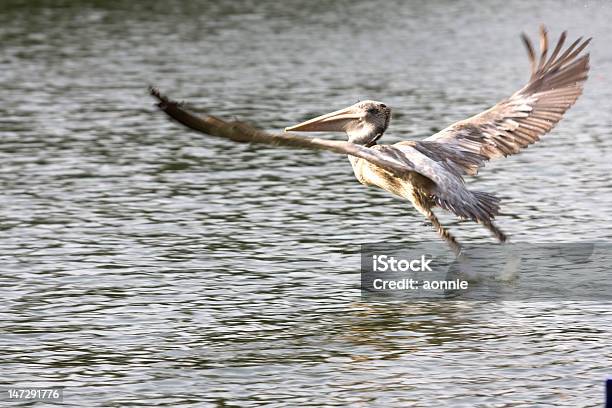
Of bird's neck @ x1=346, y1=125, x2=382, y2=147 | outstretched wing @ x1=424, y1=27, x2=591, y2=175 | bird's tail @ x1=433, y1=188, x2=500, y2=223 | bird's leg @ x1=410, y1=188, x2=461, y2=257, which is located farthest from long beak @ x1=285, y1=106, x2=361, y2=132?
bird's tail @ x1=433, y1=188, x2=500, y2=223

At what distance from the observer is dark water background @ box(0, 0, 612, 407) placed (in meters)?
7.41

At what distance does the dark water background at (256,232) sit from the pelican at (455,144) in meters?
0.67

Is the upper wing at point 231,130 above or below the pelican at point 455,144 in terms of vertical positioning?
above

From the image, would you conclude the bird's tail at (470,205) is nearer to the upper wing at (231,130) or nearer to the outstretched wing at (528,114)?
the outstretched wing at (528,114)

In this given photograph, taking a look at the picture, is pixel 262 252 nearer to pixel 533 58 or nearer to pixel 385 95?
pixel 533 58

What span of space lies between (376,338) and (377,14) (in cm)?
1964

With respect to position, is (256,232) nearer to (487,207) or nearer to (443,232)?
(443,232)

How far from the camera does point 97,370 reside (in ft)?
24.7

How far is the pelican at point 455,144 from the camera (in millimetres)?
8969

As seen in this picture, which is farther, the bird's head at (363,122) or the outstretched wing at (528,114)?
the outstretched wing at (528,114)
